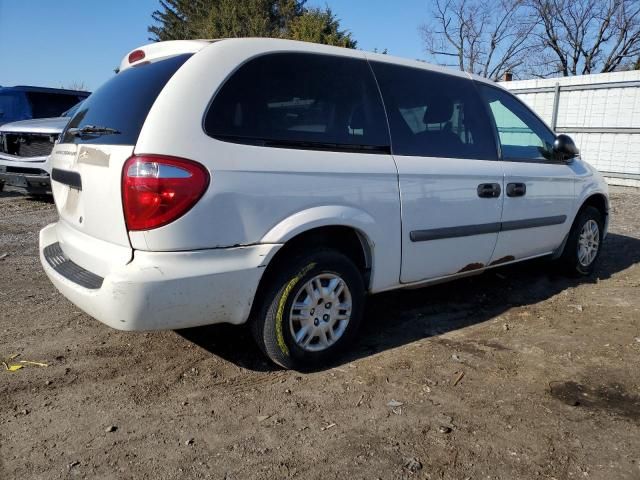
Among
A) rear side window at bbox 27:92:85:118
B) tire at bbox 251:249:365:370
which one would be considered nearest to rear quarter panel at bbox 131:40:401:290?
tire at bbox 251:249:365:370

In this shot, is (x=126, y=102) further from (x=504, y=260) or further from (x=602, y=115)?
(x=602, y=115)

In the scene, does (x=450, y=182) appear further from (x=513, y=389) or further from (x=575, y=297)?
(x=575, y=297)

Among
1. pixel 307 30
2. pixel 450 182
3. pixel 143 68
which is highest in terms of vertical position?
pixel 307 30

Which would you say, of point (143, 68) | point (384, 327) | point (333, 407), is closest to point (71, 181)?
point (143, 68)

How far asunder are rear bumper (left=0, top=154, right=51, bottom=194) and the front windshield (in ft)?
8.95

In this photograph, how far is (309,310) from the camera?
303 centimetres

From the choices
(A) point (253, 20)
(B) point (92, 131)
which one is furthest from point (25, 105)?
(A) point (253, 20)

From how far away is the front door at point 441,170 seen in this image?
11.0ft

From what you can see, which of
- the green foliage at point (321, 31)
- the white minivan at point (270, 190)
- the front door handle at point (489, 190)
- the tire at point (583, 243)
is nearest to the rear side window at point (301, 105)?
the white minivan at point (270, 190)

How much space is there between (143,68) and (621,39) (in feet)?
124

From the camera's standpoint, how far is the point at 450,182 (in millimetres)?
3520

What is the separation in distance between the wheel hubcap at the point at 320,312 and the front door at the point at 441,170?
20.1 inches

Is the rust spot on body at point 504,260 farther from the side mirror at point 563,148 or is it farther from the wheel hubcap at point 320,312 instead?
the wheel hubcap at point 320,312

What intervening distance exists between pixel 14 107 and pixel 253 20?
24375 mm
